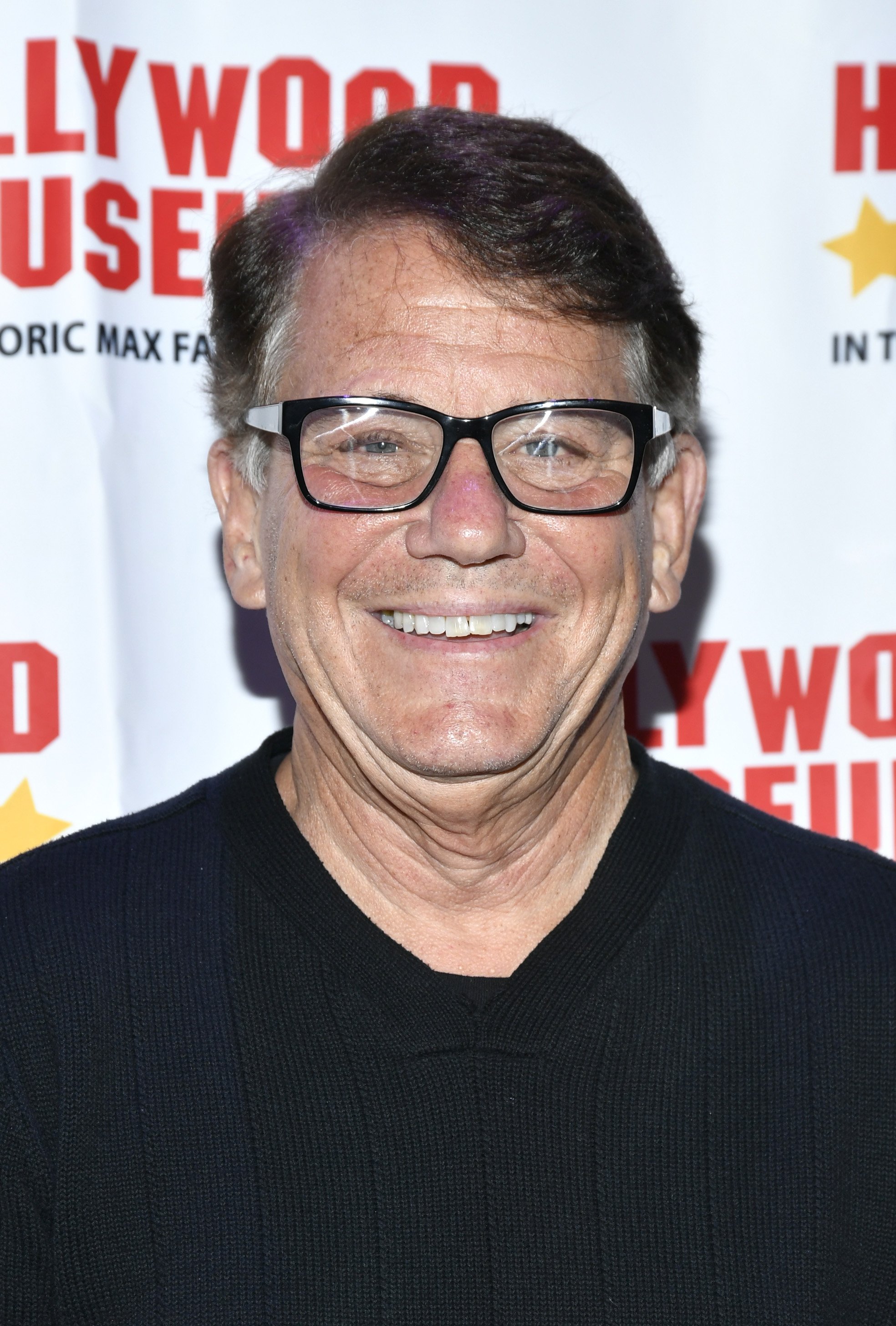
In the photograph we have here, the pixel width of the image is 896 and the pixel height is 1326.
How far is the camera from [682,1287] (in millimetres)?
1523

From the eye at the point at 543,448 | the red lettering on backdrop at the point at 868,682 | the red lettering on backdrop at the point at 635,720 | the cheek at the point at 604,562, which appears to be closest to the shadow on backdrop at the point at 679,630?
the red lettering on backdrop at the point at 635,720

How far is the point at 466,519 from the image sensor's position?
4.95 ft

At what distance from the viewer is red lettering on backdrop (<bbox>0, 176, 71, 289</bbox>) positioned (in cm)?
220

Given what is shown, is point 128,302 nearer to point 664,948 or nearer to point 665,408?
point 665,408

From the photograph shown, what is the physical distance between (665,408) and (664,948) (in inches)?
27.7

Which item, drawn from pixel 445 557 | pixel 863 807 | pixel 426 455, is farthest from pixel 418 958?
pixel 863 807

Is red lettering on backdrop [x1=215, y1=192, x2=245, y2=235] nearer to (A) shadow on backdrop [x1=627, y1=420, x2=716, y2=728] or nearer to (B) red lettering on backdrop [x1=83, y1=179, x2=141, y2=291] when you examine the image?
(B) red lettering on backdrop [x1=83, y1=179, x2=141, y2=291]

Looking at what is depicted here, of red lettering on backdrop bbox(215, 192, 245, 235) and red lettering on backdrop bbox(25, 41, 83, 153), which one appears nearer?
red lettering on backdrop bbox(25, 41, 83, 153)

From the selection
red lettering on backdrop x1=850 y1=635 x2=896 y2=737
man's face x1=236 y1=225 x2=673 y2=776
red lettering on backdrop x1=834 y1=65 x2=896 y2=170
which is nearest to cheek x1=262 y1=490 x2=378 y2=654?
man's face x1=236 y1=225 x2=673 y2=776

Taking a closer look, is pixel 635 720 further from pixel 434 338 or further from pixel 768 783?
pixel 434 338

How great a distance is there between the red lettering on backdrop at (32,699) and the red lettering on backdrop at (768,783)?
1257 millimetres

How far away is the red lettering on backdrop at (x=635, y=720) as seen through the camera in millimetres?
2486

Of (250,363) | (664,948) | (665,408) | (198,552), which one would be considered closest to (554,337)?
(665,408)

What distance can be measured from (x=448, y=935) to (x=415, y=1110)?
26 centimetres
